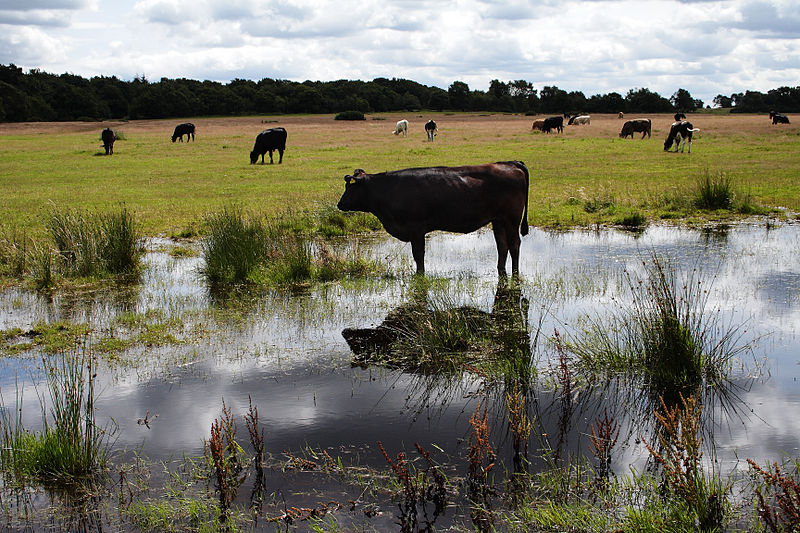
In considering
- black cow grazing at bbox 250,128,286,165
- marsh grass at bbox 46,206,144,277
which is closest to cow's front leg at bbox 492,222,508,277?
marsh grass at bbox 46,206,144,277

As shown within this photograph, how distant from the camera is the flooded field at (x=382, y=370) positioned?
17.9 feet

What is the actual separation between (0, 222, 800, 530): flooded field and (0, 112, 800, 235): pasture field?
479 centimetres

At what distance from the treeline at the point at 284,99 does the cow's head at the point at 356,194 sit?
77635 mm

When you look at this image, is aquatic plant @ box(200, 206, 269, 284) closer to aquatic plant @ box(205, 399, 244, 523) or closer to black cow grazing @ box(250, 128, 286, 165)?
aquatic plant @ box(205, 399, 244, 523)

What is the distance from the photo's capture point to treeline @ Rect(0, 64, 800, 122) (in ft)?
285

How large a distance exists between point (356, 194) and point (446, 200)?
4.56ft

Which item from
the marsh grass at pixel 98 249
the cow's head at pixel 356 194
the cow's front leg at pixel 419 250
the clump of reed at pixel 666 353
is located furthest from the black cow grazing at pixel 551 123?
the clump of reed at pixel 666 353

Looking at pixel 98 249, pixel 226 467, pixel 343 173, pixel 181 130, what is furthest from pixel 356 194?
pixel 181 130

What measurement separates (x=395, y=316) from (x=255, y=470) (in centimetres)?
389

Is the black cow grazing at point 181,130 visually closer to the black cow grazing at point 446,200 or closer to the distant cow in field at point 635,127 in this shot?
the distant cow in field at point 635,127

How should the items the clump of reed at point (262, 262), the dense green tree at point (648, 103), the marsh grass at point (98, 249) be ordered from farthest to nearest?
the dense green tree at point (648, 103) < the marsh grass at point (98, 249) < the clump of reed at point (262, 262)

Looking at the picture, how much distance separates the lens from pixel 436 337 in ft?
24.3

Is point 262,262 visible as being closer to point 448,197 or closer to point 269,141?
point 448,197

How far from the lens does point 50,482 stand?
16.5 feet
